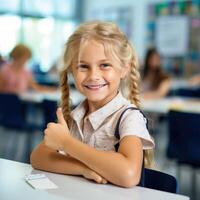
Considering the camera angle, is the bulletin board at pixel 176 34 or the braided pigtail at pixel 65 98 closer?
the braided pigtail at pixel 65 98

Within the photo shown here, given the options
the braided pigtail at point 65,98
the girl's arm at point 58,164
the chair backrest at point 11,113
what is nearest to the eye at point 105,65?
the braided pigtail at point 65,98

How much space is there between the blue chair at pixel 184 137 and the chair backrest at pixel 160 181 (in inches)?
57.3

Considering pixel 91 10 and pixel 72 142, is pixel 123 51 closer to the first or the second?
pixel 72 142

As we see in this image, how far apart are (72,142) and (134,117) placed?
0.24m

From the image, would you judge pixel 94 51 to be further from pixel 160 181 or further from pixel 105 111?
pixel 160 181

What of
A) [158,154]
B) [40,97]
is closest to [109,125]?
[40,97]

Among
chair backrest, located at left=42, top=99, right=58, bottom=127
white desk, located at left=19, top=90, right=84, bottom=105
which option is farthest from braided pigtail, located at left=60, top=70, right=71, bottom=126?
white desk, located at left=19, top=90, right=84, bottom=105

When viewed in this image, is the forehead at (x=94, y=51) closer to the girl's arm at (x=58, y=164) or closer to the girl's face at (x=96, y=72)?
the girl's face at (x=96, y=72)

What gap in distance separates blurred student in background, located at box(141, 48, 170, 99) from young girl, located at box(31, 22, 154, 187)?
10.5ft

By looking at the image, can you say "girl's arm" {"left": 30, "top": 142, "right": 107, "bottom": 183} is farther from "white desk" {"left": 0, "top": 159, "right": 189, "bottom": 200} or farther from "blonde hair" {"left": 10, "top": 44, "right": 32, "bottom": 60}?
"blonde hair" {"left": 10, "top": 44, "right": 32, "bottom": 60}

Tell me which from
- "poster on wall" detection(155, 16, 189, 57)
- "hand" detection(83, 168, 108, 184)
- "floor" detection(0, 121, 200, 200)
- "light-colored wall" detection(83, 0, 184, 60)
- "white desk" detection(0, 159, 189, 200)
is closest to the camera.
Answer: "white desk" detection(0, 159, 189, 200)

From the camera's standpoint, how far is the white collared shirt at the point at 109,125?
143cm

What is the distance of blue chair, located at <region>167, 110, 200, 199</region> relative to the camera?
3.01m

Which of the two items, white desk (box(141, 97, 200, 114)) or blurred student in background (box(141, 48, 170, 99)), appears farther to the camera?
blurred student in background (box(141, 48, 170, 99))
